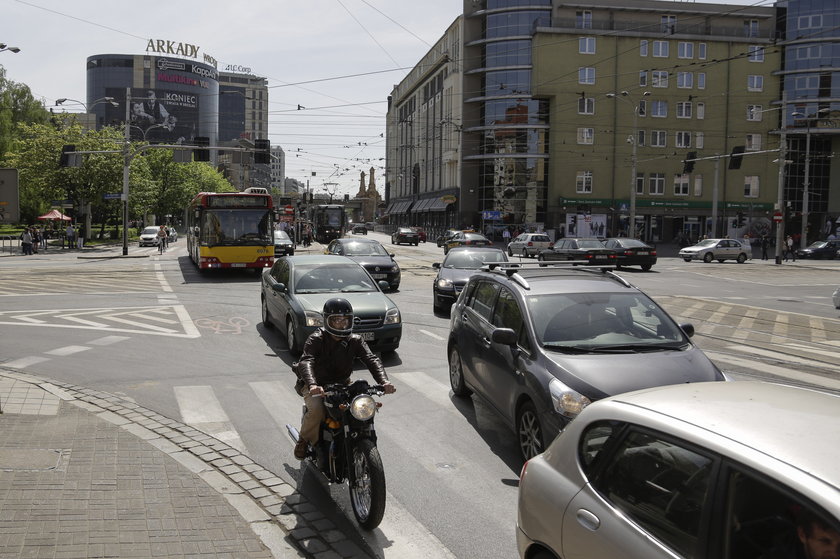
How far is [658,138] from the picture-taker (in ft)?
215

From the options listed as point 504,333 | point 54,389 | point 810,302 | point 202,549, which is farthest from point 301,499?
point 810,302

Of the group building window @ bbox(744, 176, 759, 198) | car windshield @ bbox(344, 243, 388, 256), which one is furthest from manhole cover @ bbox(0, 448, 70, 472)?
building window @ bbox(744, 176, 759, 198)

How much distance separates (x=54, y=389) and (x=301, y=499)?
4.77 meters

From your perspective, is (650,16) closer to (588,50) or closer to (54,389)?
(588,50)

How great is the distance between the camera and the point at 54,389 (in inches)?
352

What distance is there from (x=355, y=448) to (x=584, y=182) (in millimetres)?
63012

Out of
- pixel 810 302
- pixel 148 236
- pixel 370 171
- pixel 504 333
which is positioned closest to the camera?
pixel 504 333

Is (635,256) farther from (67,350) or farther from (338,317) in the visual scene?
(338,317)

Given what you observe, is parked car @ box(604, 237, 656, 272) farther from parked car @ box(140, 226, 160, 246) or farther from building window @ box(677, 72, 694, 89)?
building window @ box(677, 72, 694, 89)

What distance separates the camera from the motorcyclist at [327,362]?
18.0 ft

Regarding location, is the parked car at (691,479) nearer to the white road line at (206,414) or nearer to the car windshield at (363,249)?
the white road line at (206,414)

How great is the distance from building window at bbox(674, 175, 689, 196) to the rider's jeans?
213 feet

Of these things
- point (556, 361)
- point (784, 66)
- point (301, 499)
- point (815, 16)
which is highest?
point (815, 16)

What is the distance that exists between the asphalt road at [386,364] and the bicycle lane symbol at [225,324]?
0.08 metres
